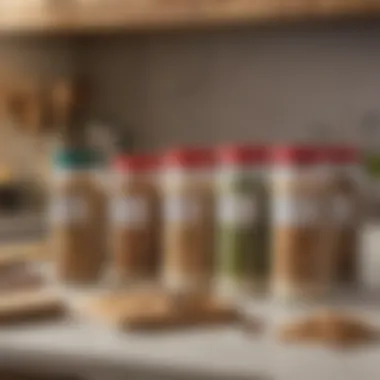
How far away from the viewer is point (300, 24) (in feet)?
6.26

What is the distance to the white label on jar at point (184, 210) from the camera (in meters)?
1.34

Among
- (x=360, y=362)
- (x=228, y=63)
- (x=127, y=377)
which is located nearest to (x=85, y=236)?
(x=127, y=377)

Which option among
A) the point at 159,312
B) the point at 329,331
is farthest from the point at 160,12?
the point at 329,331

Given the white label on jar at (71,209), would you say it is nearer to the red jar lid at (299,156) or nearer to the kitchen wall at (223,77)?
the red jar lid at (299,156)

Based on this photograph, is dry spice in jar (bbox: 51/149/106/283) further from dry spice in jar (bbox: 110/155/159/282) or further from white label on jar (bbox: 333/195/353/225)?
white label on jar (bbox: 333/195/353/225)

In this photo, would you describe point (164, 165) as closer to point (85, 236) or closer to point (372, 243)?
point (85, 236)

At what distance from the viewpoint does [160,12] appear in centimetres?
174

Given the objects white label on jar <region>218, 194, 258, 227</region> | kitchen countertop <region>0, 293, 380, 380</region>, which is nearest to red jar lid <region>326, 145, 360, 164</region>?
white label on jar <region>218, 194, 258, 227</region>

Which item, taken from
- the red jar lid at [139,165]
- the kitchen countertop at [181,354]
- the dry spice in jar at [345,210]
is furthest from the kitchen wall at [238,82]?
the kitchen countertop at [181,354]

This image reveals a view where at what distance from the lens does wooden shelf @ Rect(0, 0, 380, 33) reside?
1.65 meters

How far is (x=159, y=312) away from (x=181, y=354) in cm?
14

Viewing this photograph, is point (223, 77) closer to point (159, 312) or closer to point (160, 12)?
point (160, 12)

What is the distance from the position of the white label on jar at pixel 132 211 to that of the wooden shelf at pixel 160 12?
0.48 meters

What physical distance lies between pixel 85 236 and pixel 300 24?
762 mm
